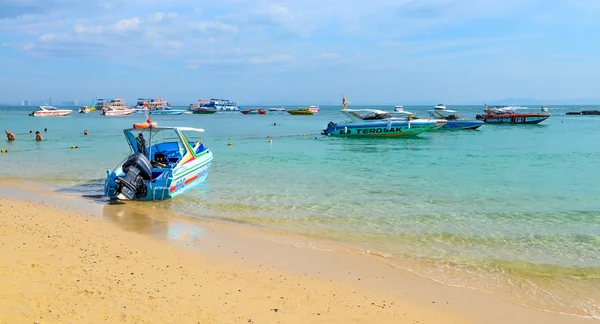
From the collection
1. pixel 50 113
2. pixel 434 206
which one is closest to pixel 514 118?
pixel 434 206

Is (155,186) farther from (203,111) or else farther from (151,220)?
(203,111)

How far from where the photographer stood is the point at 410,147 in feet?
98.4

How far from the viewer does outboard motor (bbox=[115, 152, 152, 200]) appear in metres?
12.4

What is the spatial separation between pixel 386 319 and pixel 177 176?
9.01 meters

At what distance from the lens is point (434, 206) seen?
12398mm

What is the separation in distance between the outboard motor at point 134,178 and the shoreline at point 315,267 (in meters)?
0.94

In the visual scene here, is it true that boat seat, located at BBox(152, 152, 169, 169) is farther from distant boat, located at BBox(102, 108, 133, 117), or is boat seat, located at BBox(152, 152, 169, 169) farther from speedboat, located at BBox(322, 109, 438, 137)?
distant boat, located at BBox(102, 108, 133, 117)

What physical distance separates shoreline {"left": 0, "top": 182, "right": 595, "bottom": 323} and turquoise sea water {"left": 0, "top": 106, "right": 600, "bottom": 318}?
451 millimetres

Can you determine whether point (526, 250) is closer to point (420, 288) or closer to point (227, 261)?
point (420, 288)

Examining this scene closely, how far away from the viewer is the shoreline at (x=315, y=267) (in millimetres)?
6023

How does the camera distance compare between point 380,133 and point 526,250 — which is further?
point 380,133

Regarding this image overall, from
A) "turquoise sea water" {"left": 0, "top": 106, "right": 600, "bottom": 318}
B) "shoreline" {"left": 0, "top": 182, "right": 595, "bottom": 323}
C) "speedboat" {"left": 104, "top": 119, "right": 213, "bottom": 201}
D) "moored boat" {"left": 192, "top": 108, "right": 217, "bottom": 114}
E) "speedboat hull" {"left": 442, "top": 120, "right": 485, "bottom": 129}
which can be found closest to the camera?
"shoreline" {"left": 0, "top": 182, "right": 595, "bottom": 323}

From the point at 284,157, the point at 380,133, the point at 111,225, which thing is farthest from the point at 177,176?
the point at 380,133

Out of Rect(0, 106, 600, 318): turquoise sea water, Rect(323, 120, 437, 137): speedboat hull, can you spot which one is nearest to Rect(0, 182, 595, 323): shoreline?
Rect(0, 106, 600, 318): turquoise sea water
